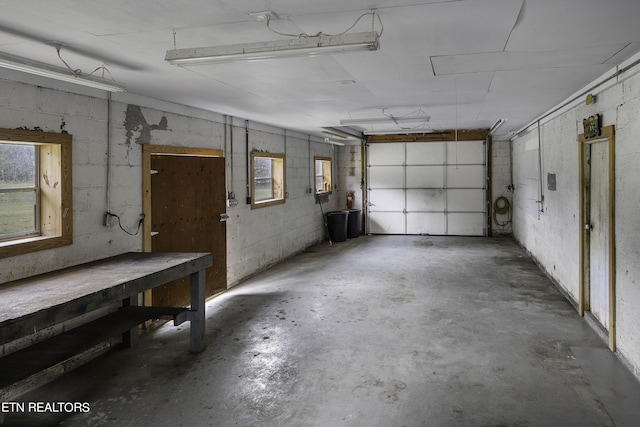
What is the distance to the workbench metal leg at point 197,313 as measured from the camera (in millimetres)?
3967

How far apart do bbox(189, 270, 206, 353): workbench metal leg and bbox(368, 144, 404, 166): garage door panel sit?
800 centimetres

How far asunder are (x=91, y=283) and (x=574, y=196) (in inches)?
199

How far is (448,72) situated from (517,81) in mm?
928

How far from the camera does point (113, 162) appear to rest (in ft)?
14.0

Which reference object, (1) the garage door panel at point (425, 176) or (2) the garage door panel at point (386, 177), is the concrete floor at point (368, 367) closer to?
(1) the garage door panel at point (425, 176)

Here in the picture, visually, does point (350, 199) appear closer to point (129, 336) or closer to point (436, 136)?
point (436, 136)

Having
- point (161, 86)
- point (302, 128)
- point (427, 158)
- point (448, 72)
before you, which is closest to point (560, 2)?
point (448, 72)

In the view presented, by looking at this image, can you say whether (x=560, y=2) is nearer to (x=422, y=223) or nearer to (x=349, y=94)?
(x=349, y=94)

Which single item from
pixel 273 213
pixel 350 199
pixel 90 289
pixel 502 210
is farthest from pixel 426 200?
pixel 90 289

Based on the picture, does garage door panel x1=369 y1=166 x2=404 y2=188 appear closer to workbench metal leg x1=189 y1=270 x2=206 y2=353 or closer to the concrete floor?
the concrete floor

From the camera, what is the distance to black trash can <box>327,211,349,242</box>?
1019 centimetres

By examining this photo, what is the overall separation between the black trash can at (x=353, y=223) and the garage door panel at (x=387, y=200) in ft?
2.21

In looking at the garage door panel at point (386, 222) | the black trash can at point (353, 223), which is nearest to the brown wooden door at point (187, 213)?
the black trash can at point (353, 223)

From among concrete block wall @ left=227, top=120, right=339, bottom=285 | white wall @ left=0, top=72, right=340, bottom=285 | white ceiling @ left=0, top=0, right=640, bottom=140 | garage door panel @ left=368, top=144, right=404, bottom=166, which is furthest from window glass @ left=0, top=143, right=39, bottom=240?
garage door panel @ left=368, top=144, right=404, bottom=166
